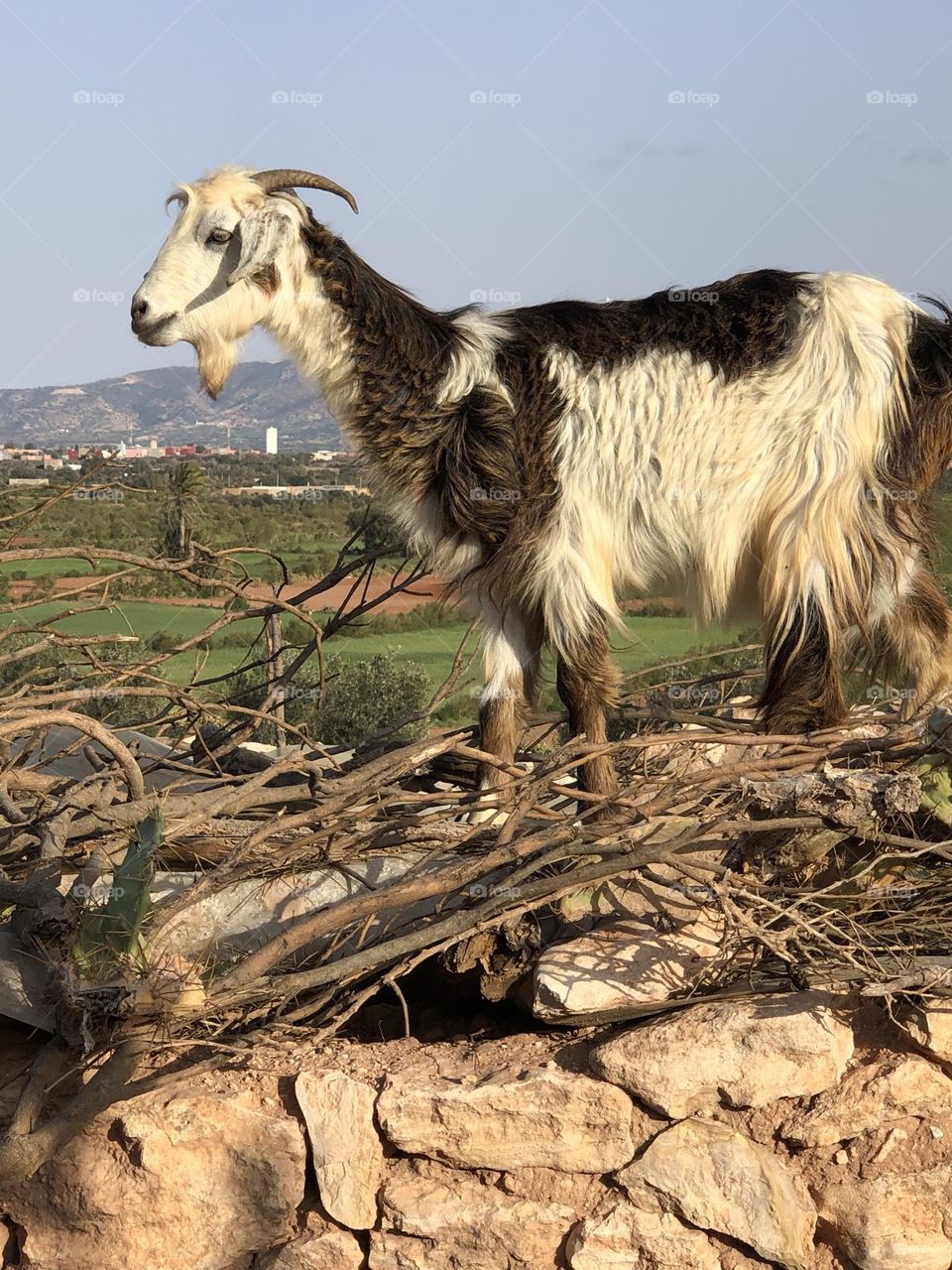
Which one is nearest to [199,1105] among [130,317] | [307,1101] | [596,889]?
[307,1101]

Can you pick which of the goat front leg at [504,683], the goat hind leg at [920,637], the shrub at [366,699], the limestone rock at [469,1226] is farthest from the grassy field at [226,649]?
the limestone rock at [469,1226]

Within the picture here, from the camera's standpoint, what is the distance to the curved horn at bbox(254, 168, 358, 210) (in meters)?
4.43

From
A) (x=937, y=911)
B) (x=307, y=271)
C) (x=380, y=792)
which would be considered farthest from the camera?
(x=307, y=271)

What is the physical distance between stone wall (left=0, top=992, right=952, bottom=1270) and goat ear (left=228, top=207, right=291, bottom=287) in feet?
8.47

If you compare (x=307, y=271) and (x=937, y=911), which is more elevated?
(x=307, y=271)

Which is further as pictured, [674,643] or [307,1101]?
[674,643]

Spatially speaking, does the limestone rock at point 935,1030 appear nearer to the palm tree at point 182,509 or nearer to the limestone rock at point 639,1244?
the limestone rock at point 639,1244

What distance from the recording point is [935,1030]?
3.58m

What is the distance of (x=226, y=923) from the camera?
412 cm

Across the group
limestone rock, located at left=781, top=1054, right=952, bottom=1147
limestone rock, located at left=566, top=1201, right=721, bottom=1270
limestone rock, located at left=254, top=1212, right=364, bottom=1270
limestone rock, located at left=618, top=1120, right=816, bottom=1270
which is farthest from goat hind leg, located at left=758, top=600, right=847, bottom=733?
limestone rock, located at left=254, top=1212, right=364, bottom=1270

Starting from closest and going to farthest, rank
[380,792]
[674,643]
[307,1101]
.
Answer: [307,1101] → [380,792] → [674,643]

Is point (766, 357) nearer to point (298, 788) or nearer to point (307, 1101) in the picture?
point (298, 788)

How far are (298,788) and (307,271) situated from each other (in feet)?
5.80

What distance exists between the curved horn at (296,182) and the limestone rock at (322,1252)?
10.8 ft
